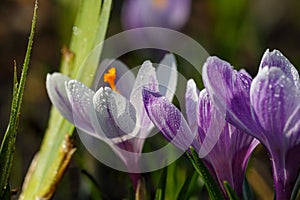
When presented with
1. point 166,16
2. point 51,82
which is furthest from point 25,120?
point 51,82

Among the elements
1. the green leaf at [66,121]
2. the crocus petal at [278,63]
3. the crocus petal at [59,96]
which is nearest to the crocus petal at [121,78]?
the green leaf at [66,121]

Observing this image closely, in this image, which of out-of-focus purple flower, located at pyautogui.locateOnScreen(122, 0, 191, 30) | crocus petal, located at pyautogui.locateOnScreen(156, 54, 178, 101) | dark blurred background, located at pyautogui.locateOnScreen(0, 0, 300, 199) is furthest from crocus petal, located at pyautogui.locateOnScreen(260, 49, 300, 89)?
out-of-focus purple flower, located at pyautogui.locateOnScreen(122, 0, 191, 30)

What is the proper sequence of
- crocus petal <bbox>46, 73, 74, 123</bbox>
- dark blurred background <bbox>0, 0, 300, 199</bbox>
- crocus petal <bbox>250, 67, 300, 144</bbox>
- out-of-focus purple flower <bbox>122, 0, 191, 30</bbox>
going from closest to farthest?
crocus petal <bbox>250, 67, 300, 144</bbox> < crocus petal <bbox>46, 73, 74, 123</bbox> < dark blurred background <bbox>0, 0, 300, 199</bbox> < out-of-focus purple flower <bbox>122, 0, 191, 30</bbox>

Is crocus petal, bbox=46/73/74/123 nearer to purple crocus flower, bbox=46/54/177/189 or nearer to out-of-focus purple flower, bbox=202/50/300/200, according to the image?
purple crocus flower, bbox=46/54/177/189

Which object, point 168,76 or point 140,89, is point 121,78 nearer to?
point 168,76

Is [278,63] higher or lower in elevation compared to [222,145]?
higher

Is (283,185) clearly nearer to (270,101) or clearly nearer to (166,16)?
(270,101)

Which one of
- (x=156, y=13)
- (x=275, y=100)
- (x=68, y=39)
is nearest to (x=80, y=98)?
(x=275, y=100)
